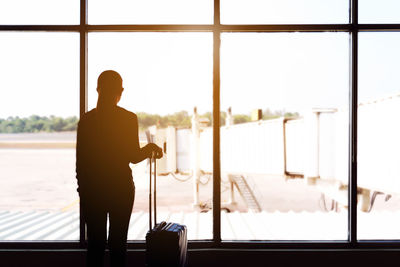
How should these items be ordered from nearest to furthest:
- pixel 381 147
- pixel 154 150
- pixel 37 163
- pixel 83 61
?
pixel 154 150 → pixel 83 61 → pixel 381 147 → pixel 37 163

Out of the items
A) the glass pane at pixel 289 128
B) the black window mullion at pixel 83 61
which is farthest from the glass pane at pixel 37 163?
the glass pane at pixel 289 128

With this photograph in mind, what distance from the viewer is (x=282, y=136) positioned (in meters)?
8.70

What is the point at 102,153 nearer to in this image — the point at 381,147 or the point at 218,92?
the point at 218,92

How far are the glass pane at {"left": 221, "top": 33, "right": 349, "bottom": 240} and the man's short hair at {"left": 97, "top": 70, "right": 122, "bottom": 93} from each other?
148cm

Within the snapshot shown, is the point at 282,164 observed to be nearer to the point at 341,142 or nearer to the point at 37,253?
the point at 341,142
